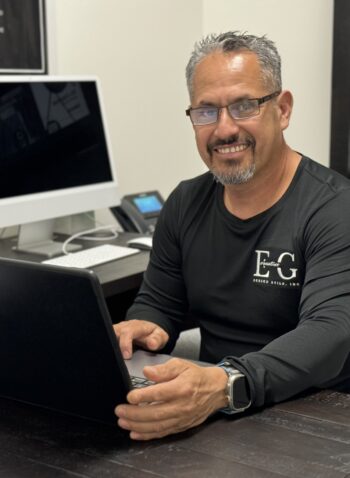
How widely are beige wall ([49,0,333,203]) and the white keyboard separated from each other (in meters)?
0.67

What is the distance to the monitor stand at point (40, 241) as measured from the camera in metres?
2.33

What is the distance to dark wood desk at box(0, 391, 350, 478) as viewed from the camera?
39.2 inches

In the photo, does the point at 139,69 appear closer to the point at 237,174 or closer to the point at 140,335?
the point at 237,174

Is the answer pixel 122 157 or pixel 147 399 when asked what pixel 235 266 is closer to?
pixel 147 399

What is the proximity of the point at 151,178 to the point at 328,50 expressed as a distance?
2.85 feet

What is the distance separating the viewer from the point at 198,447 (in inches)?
41.8

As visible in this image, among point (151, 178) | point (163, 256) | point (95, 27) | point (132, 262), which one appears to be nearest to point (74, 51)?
point (95, 27)

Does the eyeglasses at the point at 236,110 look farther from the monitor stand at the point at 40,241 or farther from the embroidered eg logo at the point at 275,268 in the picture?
the monitor stand at the point at 40,241

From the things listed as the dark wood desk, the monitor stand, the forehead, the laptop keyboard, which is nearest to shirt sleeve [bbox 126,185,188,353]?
the forehead

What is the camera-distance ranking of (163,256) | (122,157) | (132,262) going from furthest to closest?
1. (122,157)
2. (132,262)
3. (163,256)

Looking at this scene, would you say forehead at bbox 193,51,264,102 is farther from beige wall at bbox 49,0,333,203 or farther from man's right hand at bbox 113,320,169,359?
beige wall at bbox 49,0,333,203

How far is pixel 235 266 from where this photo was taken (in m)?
1.58

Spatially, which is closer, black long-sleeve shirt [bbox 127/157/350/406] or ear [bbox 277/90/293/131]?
black long-sleeve shirt [bbox 127/157/350/406]

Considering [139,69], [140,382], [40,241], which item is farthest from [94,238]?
[140,382]
